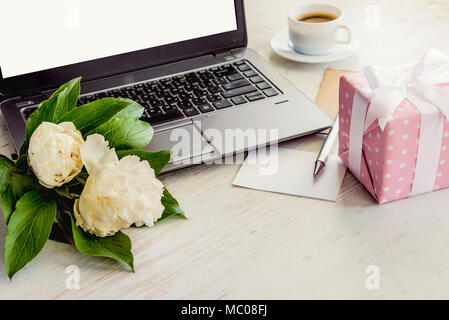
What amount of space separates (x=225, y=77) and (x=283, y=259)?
0.38 meters

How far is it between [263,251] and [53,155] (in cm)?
25

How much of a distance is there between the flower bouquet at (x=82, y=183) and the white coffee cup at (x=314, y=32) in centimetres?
44

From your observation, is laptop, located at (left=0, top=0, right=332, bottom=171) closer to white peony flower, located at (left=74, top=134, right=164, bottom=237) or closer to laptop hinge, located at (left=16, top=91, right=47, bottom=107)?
laptop hinge, located at (left=16, top=91, right=47, bottom=107)

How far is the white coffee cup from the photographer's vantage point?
956 mm

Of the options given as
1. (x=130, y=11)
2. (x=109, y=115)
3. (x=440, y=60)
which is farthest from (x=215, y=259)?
(x=130, y=11)

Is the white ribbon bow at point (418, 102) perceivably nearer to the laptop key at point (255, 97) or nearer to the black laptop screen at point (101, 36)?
the laptop key at point (255, 97)

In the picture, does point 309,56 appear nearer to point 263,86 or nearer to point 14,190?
point 263,86

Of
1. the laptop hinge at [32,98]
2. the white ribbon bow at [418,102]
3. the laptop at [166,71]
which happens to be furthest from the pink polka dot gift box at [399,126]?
the laptop hinge at [32,98]

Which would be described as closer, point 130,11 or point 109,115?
point 109,115

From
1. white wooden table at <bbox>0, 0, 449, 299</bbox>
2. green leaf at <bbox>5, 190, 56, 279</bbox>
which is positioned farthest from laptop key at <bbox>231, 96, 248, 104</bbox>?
green leaf at <bbox>5, 190, 56, 279</bbox>

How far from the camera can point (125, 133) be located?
24.6 inches

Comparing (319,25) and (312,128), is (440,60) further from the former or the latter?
(319,25)

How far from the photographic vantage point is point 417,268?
568 mm

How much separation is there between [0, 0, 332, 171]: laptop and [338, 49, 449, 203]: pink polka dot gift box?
12 cm
